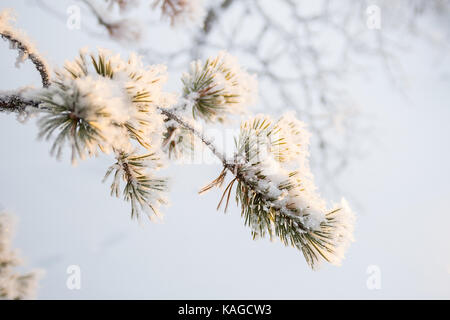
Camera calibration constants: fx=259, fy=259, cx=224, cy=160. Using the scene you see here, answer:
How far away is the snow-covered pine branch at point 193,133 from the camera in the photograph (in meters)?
0.35

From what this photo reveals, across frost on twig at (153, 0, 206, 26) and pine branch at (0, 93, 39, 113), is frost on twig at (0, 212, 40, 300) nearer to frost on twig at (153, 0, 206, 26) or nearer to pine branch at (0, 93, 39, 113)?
pine branch at (0, 93, 39, 113)

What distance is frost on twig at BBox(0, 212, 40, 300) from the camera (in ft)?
2.24

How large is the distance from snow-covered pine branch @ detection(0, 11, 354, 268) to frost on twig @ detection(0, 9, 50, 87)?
0.46 feet

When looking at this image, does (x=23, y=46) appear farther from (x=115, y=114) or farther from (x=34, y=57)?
(x=115, y=114)

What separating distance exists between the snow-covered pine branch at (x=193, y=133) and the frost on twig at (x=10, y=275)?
1.30 feet

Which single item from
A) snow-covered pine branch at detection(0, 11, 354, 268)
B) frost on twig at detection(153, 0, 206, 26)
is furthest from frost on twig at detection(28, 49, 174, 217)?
frost on twig at detection(153, 0, 206, 26)

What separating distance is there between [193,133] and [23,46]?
38 cm

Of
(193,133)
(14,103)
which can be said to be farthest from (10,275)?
(193,133)

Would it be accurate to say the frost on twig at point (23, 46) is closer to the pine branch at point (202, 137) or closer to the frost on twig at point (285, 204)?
the pine branch at point (202, 137)

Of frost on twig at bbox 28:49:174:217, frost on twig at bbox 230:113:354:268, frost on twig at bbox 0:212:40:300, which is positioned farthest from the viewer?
frost on twig at bbox 0:212:40:300

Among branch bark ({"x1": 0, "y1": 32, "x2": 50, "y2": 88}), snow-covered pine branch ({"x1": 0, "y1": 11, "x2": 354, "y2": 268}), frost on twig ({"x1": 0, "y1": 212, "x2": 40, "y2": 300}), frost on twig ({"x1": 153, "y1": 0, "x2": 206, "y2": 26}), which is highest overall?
frost on twig ({"x1": 153, "y1": 0, "x2": 206, "y2": 26})

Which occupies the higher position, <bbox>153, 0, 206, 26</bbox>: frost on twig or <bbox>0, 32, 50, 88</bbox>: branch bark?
<bbox>153, 0, 206, 26</bbox>: frost on twig

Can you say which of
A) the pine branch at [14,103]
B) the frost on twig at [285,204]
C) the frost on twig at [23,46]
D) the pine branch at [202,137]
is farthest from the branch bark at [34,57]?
the frost on twig at [285,204]
